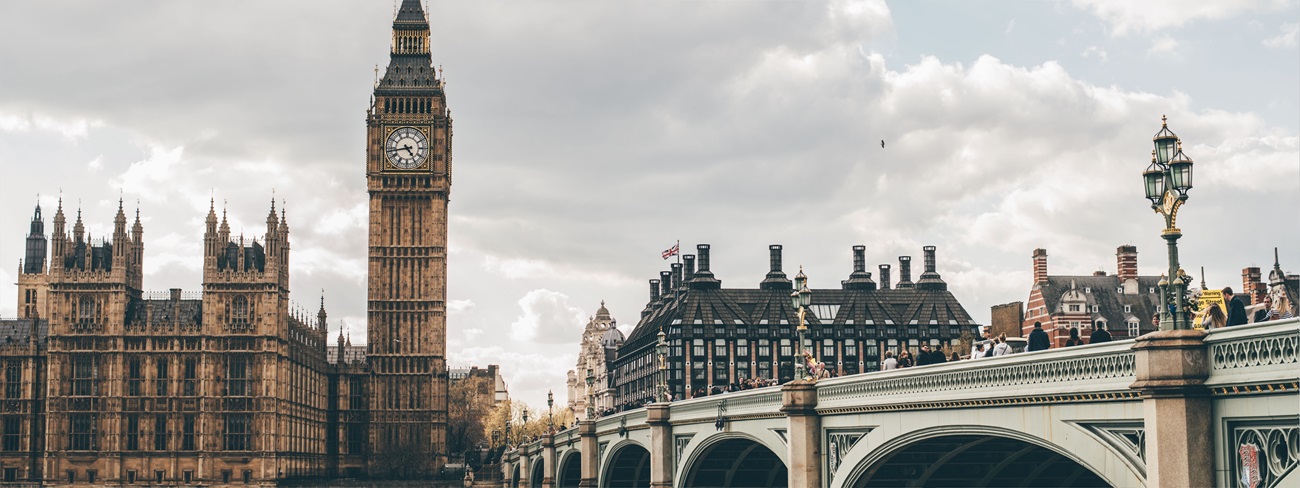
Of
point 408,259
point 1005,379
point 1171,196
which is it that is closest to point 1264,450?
point 1171,196

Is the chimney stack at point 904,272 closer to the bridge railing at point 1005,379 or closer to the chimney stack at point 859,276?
the chimney stack at point 859,276

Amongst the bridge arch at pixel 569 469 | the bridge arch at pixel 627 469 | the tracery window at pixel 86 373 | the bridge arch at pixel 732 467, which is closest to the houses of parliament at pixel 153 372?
the tracery window at pixel 86 373

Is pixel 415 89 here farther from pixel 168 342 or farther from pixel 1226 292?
pixel 1226 292

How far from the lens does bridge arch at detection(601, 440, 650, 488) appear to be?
218 ft

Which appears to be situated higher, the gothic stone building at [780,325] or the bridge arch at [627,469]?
the gothic stone building at [780,325]

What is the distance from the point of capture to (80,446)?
127312mm

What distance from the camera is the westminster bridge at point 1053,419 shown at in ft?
58.4

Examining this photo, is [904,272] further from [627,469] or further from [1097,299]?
[627,469]

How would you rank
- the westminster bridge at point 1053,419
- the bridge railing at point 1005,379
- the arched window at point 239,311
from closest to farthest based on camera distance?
the westminster bridge at point 1053,419 → the bridge railing at point 1005,379 → the arched window at point 239,311

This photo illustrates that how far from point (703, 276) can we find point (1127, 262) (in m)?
58.0

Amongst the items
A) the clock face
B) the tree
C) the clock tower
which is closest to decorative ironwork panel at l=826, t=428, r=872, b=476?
the clock tower

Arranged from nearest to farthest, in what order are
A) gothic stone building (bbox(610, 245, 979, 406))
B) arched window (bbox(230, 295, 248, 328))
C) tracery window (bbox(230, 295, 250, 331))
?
tracery window (bbox(230, 295, 250, 331))
arched window (bbox(230, 295, 248, 328))
gothic stone building (bbox(610, 245, 979, 406))

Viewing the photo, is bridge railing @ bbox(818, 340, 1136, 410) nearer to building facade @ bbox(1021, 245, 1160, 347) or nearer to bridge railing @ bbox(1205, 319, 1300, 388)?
bridge railing @ bbox(1205, 319, 1300, 388)

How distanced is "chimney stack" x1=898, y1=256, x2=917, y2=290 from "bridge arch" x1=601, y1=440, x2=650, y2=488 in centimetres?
9183
